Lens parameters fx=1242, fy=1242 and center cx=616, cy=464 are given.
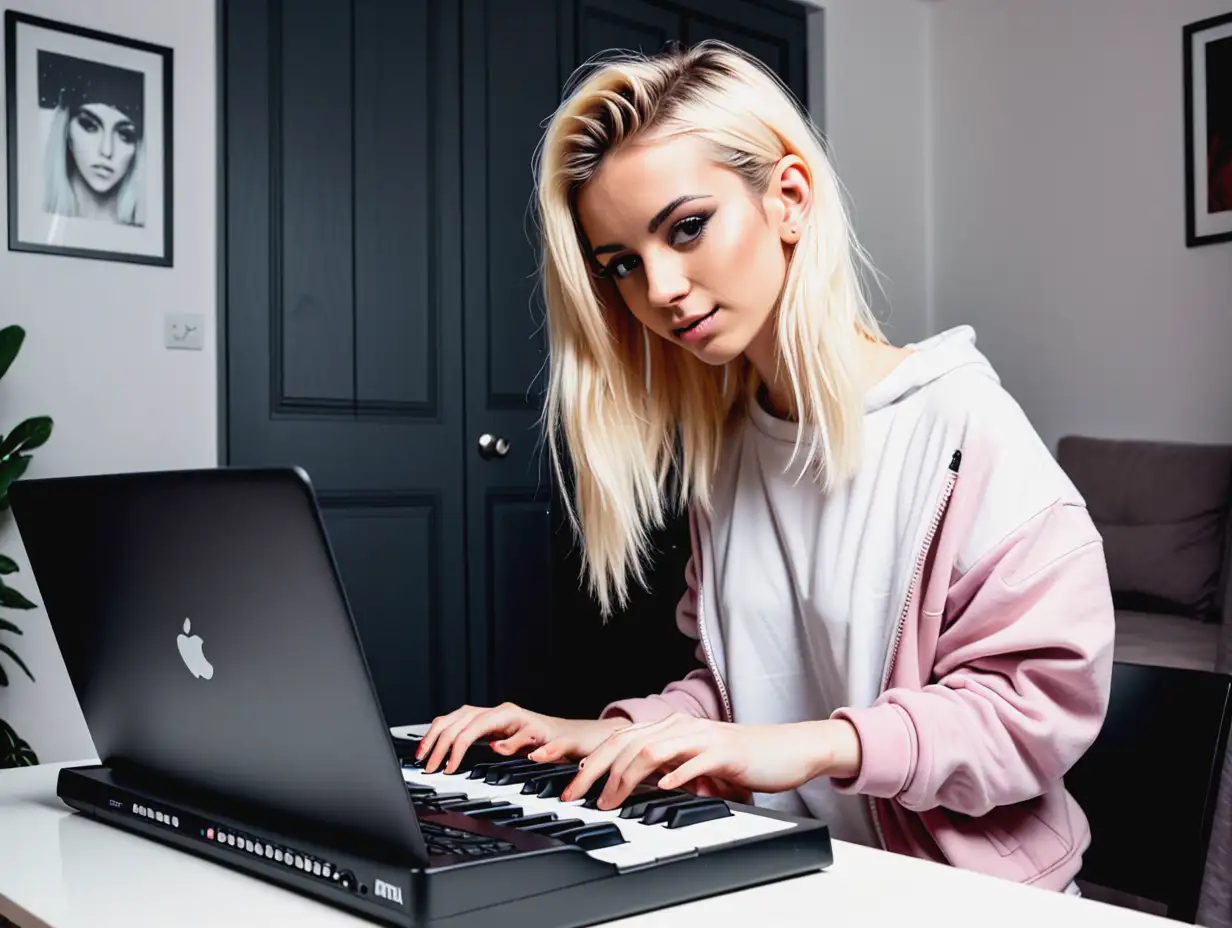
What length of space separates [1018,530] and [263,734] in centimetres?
66

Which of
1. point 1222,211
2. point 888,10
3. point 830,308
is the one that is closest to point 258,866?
point 830,308

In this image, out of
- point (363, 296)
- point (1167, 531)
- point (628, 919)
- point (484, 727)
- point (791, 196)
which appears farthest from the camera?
point (1167, 531)

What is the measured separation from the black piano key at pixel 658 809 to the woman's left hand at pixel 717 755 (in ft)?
0.07

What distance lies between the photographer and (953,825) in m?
1.09

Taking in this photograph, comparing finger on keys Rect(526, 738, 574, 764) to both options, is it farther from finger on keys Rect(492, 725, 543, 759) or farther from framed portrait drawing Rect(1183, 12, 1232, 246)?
framed portrait drawing Rect(1183, 12, 1232, 246)

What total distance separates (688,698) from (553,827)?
2.18ft

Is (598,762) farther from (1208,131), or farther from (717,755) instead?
(1208,131)

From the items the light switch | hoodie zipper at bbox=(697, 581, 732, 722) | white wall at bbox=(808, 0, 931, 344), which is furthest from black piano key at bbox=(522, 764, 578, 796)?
white wall at bbox=(808, 0, 931, 344)

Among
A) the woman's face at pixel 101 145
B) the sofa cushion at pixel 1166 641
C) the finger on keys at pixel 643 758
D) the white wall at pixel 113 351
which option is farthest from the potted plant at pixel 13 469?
the sofa cushion at pixel 1166 641

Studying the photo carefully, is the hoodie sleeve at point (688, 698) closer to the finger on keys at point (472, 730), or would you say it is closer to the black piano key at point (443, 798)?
the finger on keys at point (472, 730)

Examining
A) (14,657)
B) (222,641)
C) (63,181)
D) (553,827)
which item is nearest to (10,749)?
(14,657)

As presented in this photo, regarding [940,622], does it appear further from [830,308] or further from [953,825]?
[830,308]

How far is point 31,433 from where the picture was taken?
7.98 feet

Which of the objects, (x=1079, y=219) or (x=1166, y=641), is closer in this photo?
(x=1166, y=641)
